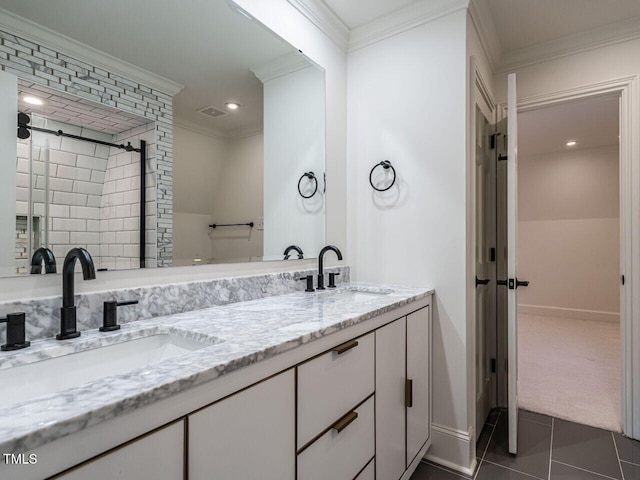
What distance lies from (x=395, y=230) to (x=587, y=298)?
177 inches

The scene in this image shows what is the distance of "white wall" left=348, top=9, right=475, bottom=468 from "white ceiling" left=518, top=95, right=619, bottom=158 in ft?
5.63

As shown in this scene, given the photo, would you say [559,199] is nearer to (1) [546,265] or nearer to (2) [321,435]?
(1) [546,265]

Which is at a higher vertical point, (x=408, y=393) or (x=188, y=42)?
(x=188, y=42)

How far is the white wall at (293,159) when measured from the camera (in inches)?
70.1

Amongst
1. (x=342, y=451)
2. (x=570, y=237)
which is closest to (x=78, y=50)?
(x=342, y=451)

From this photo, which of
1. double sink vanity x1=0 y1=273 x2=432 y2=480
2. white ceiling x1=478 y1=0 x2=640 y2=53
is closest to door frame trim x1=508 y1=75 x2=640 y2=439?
white ceiling x1=478 y1=0 x2=640 y2=53

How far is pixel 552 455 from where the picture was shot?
1.90m

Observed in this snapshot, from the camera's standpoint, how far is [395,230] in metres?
2.04

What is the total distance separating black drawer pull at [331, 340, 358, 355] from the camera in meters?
1.12

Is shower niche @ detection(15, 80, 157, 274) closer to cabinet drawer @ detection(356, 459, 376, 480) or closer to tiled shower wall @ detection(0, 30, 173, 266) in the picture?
tiled shower wall @ detection(0, 30, 173, 266)

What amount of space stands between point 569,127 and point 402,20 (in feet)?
10.6

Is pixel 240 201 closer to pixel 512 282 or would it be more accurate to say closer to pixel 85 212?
pixel 85 212

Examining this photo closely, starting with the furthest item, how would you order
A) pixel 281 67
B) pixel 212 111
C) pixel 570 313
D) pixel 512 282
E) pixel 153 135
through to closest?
pixel 570 313 → pixel 512 282 → pixel 281 67 → pixel 212 111 → pixel 153 135

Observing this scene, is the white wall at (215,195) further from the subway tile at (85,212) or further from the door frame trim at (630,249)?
the door frame trim at (630,249)
